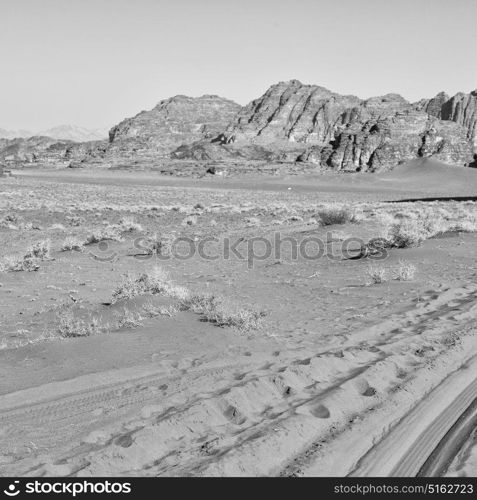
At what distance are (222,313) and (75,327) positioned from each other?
2.45 metres

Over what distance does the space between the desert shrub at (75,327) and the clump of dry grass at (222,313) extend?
1.86 metres

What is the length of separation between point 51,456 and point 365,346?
488 cm

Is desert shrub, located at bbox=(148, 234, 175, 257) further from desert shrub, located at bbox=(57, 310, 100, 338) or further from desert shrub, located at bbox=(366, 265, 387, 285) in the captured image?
desert shrub, located at bbox=(57, 310, 100, 338)

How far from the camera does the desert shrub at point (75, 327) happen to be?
9.01 m

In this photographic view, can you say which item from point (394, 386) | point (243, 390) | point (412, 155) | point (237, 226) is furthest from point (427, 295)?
point (412, 155)

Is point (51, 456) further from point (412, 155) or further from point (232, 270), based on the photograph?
point (412, 155)

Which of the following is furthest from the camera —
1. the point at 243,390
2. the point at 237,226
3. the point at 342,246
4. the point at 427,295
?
the point at 237,226

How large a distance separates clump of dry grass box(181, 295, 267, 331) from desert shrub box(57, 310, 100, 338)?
186cm

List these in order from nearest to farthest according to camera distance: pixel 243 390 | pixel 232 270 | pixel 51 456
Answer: pixel 51 456 → pixel 243 390 → pixel 232 270

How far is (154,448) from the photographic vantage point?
17.7 feet

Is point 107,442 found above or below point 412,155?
below

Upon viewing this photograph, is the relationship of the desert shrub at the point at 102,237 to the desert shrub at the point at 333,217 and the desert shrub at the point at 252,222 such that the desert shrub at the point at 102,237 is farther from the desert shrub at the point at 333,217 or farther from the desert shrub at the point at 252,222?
the desert shrub at the point at 333,217

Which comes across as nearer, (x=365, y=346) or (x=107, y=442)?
(x=107, y=442)

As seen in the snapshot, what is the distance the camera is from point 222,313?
9.86 m
